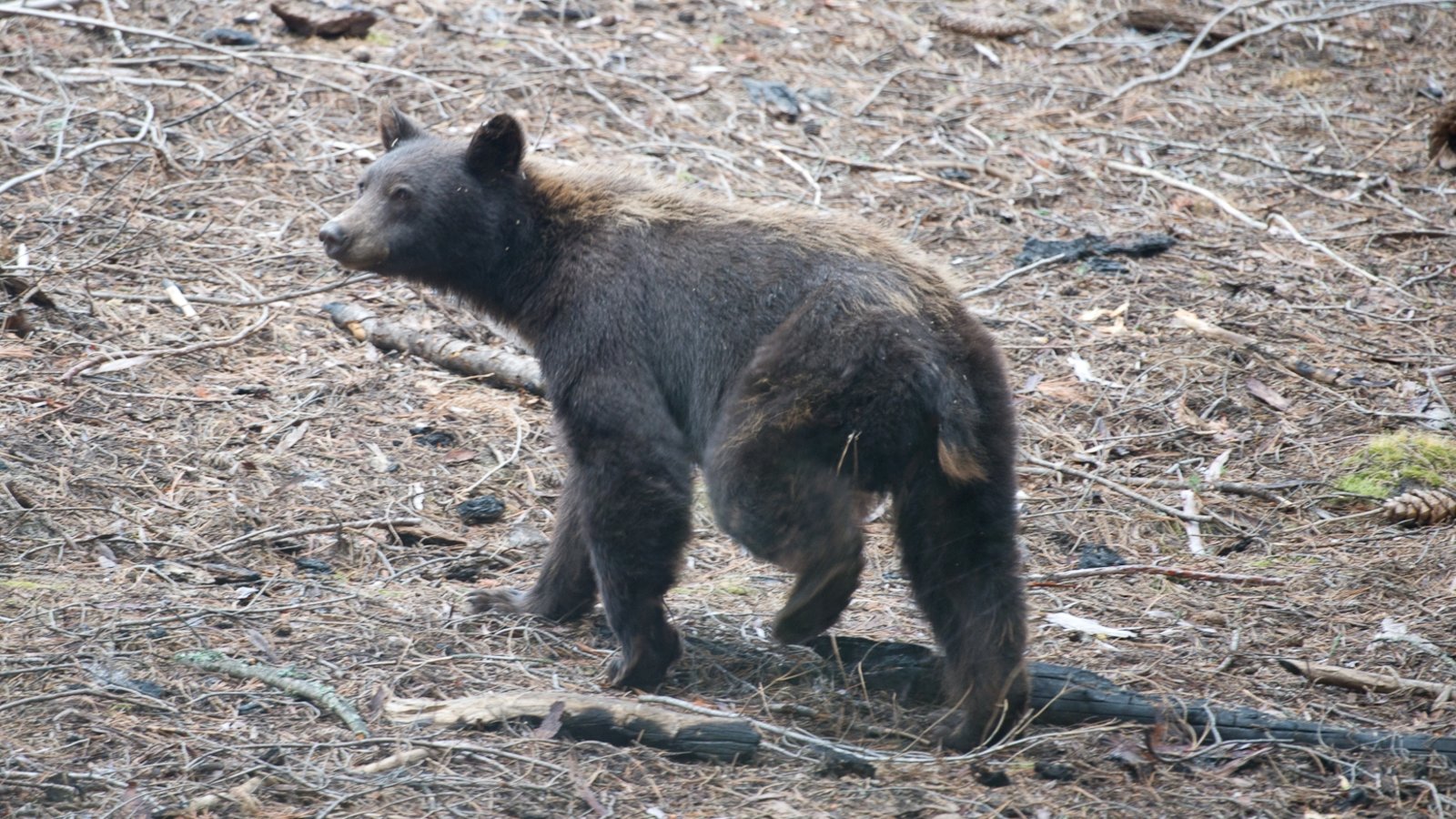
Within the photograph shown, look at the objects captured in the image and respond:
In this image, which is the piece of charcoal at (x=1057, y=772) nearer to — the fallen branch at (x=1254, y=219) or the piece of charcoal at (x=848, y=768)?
the piece of charcoal at (x=848, y=768)

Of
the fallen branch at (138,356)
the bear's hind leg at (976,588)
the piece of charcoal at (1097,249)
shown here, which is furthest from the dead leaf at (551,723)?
the piece of charcoal at (1097,249)

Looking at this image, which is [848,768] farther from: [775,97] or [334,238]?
[775,97]

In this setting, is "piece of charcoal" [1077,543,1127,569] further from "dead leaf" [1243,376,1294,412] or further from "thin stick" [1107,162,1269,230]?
"thin stick" [1107,162,1269,230]

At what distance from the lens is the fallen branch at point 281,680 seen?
4.63m

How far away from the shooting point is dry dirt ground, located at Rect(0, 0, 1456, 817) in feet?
14.8

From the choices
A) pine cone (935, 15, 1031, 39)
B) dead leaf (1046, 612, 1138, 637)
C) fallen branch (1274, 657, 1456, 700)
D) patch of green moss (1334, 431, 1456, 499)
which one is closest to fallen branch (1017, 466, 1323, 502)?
patch of green moss (1334, 431, 1456, 499)

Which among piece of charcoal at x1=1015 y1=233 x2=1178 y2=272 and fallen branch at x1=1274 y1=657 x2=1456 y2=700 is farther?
piece of charcoal at x1=1015 y1=233 x2=1178 y2=272

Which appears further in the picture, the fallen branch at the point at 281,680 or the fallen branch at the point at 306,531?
the fallen branch at the point at 306,531

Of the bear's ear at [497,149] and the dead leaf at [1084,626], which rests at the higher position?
the bear's ear at [497,149]

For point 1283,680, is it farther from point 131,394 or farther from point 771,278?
point 131,394

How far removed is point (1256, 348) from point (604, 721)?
18.4ft

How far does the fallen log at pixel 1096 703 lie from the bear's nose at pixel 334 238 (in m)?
2.83

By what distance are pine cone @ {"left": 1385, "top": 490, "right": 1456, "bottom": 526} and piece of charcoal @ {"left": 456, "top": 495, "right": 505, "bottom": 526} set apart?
4.71m

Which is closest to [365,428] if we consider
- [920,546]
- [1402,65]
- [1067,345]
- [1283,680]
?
[920,546]
